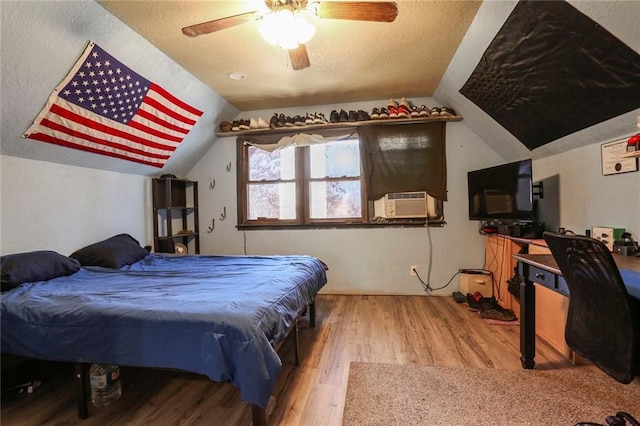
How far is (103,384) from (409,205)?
328cm

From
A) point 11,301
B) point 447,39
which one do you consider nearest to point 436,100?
point 447,39

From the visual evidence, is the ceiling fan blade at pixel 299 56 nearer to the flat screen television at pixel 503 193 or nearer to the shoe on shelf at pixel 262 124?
Result: the shoe on shelf at pixel 262 124

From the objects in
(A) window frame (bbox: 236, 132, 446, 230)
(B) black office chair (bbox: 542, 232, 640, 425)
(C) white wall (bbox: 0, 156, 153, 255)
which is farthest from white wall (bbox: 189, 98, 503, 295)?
(B) black office chair (bbox: 542, 232, 640, 425)

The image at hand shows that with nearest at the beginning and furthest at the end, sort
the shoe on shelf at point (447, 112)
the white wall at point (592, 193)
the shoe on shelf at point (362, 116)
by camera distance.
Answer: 1. the white wall at point (592, 193)
2. the shoe on shelf at point (447, 112)
3. the shoe on shelf at point (362, 116)

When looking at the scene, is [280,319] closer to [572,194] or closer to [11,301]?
[11,301]

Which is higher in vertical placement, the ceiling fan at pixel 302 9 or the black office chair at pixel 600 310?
the ceiling fan at pixel 302 9

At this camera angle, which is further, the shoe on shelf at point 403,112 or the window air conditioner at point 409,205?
the window air conditioner at point 409,205

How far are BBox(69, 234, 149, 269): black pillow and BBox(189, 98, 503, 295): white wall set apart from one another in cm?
138

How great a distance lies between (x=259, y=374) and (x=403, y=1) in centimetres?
239

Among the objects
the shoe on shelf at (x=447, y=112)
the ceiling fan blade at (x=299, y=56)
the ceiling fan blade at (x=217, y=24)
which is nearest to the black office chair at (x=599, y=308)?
the ceiling fan blade at (x=299, y=56)

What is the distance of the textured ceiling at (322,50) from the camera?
209 centimetres

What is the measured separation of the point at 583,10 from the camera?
1.62 meters

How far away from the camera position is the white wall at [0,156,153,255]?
2314mm

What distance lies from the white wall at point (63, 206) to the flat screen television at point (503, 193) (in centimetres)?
392
